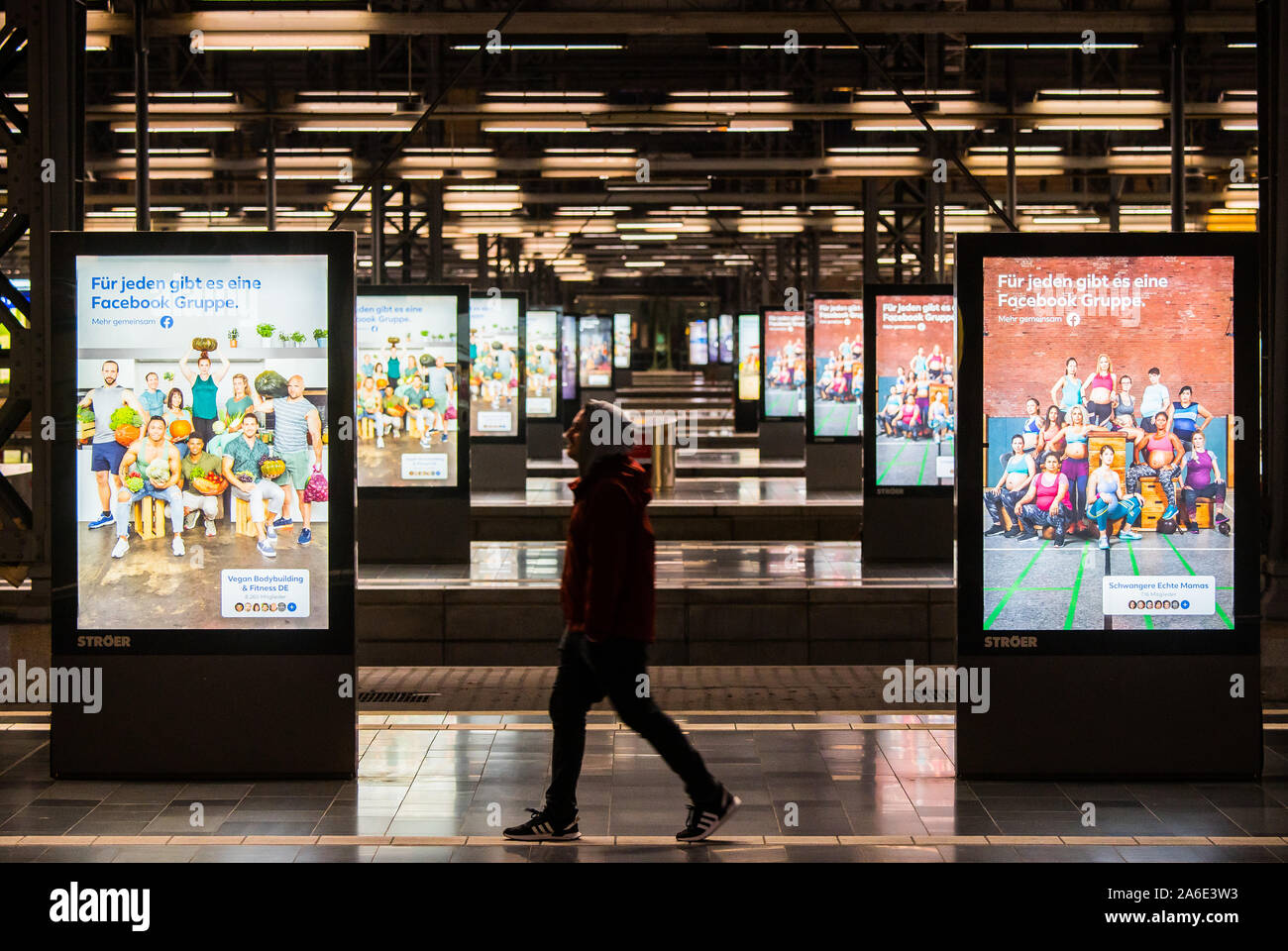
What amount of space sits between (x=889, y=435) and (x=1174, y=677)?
8832 mm

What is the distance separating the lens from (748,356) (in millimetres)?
36188

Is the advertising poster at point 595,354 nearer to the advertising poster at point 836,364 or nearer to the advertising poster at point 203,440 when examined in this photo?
the advertising poster at point 836,364

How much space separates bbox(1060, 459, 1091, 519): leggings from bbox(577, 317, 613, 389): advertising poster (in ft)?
124

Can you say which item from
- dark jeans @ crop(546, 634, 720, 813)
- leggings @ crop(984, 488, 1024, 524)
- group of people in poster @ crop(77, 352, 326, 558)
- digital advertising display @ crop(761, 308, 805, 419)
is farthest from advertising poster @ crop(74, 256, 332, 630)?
digital advertising display @ crop(761, 308, 805, 419)

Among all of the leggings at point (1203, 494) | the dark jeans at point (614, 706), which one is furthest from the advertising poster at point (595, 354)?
the dark jeans at point (614, 706)

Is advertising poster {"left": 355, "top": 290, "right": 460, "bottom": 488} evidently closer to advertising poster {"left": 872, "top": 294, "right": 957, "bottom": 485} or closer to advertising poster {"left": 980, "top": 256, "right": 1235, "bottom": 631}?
advertising poster {"left": 872, "top": 294, "right": 957, "bottom": 485}

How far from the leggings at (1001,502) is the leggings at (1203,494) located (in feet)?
2.82

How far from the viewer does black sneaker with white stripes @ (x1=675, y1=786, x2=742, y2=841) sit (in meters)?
6.76

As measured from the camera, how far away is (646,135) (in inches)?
1172

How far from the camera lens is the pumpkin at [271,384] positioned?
7.77 metres

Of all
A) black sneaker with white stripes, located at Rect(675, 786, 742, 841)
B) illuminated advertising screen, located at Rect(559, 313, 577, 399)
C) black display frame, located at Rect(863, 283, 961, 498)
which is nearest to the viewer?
black sneaker with white stripes, located at Rect(675, 786, 742, 841)

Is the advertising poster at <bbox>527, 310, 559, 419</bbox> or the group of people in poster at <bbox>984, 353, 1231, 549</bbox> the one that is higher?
the advertising poster at <bbox>527, 310, 559, 419</bbox>

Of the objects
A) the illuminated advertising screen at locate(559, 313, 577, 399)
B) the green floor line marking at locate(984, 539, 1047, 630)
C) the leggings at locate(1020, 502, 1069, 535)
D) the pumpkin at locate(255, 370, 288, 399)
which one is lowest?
the green floor line marking at locate(984, 539, 1047, 630)
